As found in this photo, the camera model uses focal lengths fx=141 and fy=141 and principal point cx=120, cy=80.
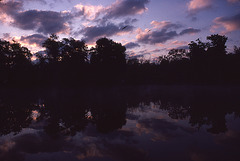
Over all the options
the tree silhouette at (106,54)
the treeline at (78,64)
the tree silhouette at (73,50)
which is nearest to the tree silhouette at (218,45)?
the treeline at (78,64)

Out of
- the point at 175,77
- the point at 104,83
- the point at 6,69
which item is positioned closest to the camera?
the point at 6,69

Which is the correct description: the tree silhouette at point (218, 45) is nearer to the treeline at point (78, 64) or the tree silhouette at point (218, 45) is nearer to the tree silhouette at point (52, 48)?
the treeline at point (78, 64)

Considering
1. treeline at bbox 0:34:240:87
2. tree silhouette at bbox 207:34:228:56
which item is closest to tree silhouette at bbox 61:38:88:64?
treeline at bbox 0:34:240:87

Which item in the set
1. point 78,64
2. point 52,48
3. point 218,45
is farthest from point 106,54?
point 218,45

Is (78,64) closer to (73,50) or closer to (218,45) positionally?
(73,50)

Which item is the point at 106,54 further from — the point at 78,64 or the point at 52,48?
the point at 52,48

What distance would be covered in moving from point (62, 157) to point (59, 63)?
169 ft

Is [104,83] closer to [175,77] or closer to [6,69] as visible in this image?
[6,69]

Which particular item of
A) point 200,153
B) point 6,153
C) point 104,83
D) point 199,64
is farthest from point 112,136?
point 199,64

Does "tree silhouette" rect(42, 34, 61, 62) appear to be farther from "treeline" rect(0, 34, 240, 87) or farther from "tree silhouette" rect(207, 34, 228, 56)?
"tree silhouette" rect(207, 34, 228, 56)

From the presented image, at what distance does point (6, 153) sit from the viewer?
6.35 m

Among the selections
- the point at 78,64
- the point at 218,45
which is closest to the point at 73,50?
the point at 78,64

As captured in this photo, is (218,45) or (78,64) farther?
(218,45)

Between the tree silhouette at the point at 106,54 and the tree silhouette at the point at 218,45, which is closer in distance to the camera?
the tree silhouette at the point at 106,54
